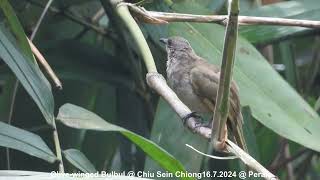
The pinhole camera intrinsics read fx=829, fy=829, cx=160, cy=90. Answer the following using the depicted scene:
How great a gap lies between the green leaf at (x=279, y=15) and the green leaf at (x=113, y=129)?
1093 millimetres

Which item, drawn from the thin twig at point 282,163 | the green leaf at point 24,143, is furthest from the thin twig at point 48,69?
the thin twig at point 282,163

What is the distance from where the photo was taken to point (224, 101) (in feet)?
5.41

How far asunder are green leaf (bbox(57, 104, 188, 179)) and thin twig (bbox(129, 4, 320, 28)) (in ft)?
1.15

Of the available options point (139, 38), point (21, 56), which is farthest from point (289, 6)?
point (21, 56)

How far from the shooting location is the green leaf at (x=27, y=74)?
2.18 m

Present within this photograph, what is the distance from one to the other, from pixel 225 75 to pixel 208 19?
1.77 feet

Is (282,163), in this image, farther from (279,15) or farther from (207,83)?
(207,83)

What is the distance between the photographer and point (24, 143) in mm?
2039

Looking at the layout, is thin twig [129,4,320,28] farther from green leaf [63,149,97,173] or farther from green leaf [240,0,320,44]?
green leaf [240,0,320,44]

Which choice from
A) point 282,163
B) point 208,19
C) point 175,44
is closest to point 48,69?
point 208,19

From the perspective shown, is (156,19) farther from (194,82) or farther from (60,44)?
(60,44)

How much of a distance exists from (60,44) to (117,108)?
1.35 feet

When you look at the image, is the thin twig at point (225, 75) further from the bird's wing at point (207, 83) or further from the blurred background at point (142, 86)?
the bird's wing at point (207, 83)

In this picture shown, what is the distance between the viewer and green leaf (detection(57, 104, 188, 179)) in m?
1.97
